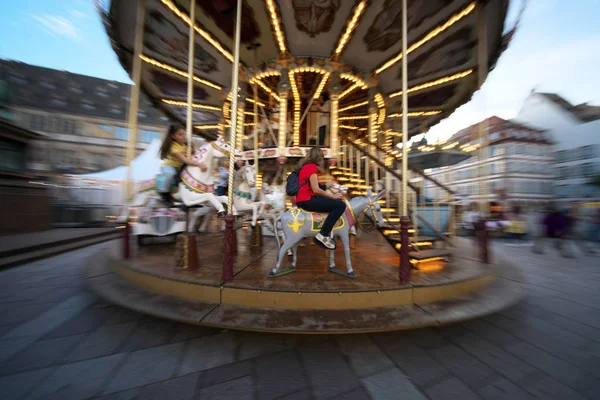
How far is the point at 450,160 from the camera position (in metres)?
10.9

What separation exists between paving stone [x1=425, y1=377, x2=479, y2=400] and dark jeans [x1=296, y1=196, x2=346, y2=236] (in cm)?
202

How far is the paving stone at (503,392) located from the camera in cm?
181

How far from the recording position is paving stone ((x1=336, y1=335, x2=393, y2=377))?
7.15ft

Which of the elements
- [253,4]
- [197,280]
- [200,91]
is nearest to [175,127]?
[197,280]

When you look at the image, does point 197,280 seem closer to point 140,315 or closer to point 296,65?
point 140,315

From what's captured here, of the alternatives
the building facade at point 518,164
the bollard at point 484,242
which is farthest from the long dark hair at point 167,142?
the building facade at point 518,164

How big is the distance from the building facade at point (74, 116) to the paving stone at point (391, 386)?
28588 millimetres

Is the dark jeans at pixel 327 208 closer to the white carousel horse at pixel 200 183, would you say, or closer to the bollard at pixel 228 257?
the bollard at pixel 228 257

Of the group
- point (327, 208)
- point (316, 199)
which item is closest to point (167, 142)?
point (316, 199)

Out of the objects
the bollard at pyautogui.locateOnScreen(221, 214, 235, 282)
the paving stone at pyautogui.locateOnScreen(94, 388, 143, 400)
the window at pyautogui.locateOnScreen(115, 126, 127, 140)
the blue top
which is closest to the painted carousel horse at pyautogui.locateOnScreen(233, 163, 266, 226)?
the blue top

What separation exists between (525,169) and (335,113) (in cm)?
3083

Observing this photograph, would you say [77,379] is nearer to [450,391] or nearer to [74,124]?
[450,391]

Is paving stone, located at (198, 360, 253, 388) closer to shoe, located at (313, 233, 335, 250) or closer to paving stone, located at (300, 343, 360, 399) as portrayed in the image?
paving stone, located at (300, 343, 360, 399)

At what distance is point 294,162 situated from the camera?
29.7 ft
